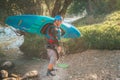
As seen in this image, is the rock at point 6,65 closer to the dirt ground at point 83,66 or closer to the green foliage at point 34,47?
the dirt ground at point 83,66

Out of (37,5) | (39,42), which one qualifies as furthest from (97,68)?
(37,5)

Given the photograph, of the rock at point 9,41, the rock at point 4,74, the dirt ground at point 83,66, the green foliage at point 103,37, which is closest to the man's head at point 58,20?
the dirt ground at point 83,66

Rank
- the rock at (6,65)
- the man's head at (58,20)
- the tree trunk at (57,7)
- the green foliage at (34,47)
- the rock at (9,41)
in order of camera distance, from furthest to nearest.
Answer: the rock at (9,41) < the tree trunk at (57,7) < the green foliage at (34,47) < the rock at (6,65) < the man's head at (58,20)

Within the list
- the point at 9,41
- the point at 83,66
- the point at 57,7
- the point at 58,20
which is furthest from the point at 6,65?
the point at 9,41

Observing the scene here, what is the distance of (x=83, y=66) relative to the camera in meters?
10.1

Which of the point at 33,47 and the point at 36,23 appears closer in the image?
the point at 36,23

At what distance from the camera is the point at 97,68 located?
972cm

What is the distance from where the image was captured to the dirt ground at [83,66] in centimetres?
→ 904

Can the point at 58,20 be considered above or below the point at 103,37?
above

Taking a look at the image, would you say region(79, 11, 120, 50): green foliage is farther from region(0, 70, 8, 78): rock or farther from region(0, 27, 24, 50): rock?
region(0, 27, 24, 50): rock

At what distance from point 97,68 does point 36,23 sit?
8.89 ft

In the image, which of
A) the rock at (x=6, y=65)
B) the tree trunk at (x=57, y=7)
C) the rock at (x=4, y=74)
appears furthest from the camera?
the tree trunk at (x=57, y=7)

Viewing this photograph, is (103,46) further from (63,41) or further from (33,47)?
(33,47)

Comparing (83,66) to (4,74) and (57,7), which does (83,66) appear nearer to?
(4,74)
